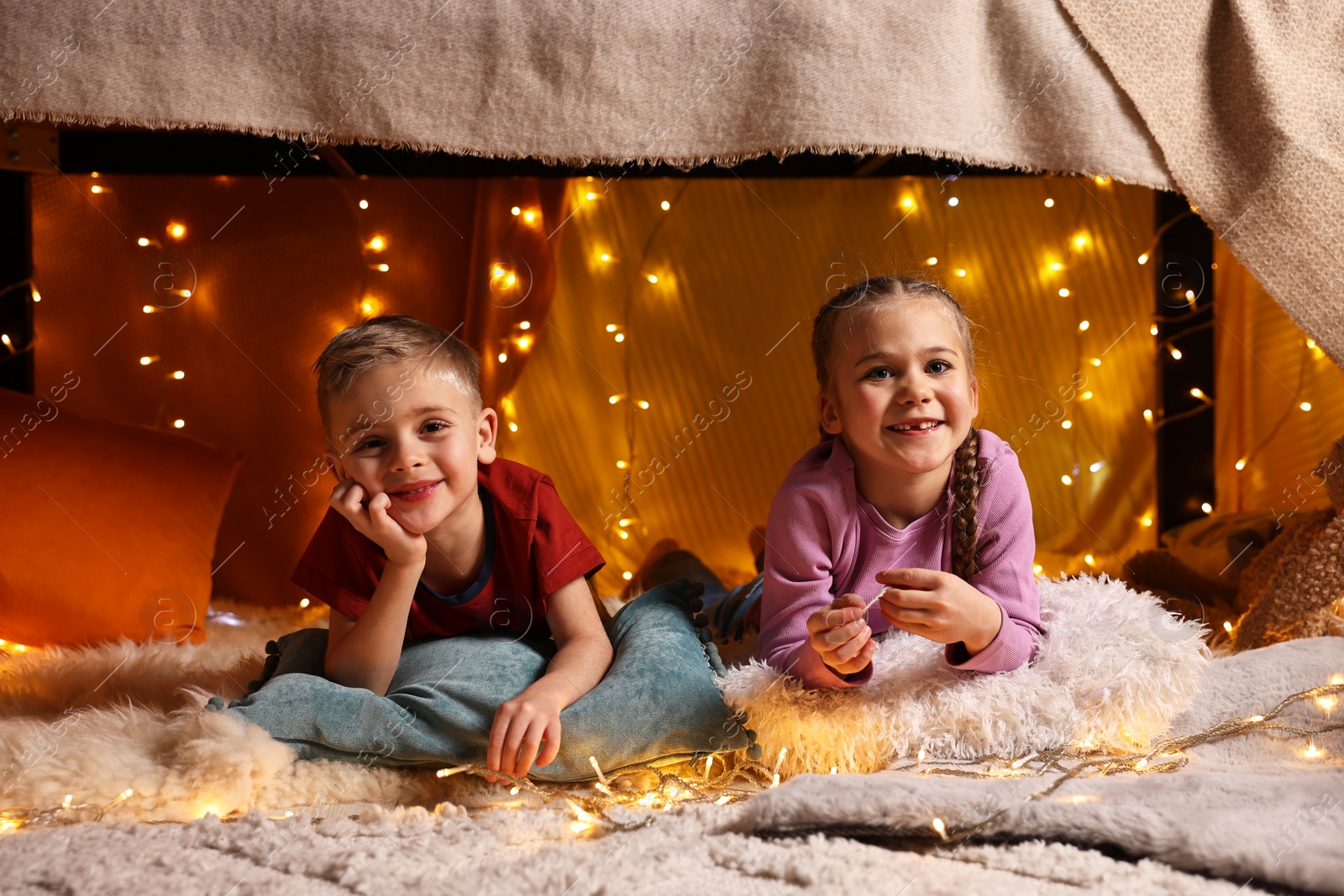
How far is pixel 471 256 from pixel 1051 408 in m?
1.17

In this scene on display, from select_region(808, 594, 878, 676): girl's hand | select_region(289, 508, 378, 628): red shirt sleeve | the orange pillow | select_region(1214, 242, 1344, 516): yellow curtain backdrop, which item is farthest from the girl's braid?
the orange pillow

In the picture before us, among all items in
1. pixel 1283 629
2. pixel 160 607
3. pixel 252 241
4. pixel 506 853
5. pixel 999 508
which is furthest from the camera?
pixel 252 241

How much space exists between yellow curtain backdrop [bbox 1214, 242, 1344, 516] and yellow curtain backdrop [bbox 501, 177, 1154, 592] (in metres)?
0.16

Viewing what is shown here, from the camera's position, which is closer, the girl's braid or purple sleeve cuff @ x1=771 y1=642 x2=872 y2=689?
purple sleeve cuff @ x1=771 y1=642 x2=872 y2=689

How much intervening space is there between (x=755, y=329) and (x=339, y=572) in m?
1.00

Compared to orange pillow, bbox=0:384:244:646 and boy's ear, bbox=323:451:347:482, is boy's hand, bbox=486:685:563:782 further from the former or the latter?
orange pillow, bbox=0:384:244:646

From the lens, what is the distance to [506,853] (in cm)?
76

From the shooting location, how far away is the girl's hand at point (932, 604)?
0.92m

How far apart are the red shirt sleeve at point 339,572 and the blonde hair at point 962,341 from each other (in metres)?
0.60

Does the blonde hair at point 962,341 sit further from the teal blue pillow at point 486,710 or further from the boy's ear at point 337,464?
the boy's ear at point 337,464

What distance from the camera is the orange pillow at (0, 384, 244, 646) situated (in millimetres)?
1375

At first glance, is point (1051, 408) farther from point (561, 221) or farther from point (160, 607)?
point (160, 607)

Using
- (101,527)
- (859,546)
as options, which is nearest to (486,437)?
(859,546)

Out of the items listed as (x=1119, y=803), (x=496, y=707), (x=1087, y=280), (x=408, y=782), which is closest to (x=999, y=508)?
(x=1119, y=803)
